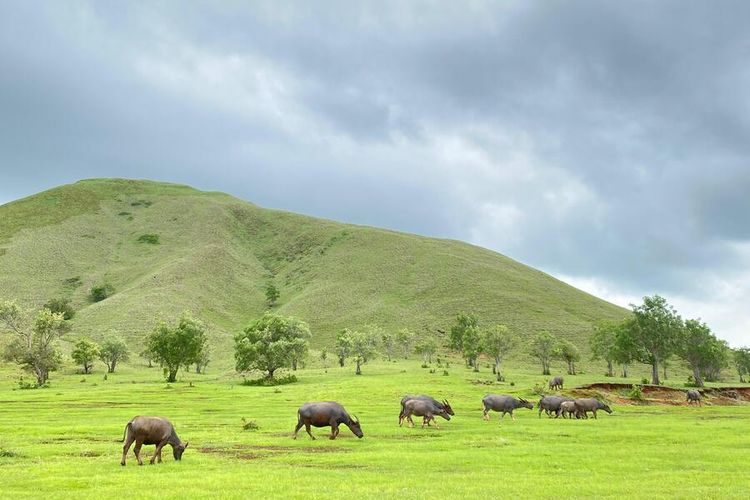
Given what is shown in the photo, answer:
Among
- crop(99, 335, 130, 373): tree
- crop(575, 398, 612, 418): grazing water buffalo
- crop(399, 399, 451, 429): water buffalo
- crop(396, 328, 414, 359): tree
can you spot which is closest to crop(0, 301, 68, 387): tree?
crop(99, 335, 130, 373): tree

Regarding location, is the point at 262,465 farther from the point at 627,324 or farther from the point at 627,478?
the point at 627,324

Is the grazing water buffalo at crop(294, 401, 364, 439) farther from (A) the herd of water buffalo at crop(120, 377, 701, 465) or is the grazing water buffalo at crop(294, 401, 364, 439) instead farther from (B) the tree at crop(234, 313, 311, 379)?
(B) the tree at crop(234, 313, 311, 379)

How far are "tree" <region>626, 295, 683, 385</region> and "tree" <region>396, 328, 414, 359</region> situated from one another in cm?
5986

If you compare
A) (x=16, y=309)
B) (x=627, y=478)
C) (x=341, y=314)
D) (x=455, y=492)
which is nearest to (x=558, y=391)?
(x=627, y=478)

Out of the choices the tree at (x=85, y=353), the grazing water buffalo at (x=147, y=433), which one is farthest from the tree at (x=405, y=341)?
the grazing water buffalo at (x=147, y=433)

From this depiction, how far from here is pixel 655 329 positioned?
96000 millimetres

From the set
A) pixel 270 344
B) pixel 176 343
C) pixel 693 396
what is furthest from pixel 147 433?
pixel 176 343

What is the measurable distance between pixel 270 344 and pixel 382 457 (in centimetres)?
7023

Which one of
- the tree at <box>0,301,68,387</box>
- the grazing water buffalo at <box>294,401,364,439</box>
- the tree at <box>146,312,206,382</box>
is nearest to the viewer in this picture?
the grazing water buffalo at <box>294,401,364,439</box>

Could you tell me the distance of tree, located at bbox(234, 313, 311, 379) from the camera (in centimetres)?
9319

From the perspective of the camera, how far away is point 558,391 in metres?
67.6

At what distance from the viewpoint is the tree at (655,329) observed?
95.6 m

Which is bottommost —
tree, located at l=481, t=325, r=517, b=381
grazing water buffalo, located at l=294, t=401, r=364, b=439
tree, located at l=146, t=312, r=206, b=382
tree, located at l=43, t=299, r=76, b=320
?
grazing water buffalo, located at l=294, t=401, r=364, b=439

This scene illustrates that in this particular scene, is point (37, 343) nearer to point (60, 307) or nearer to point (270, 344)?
point (270, 344)
